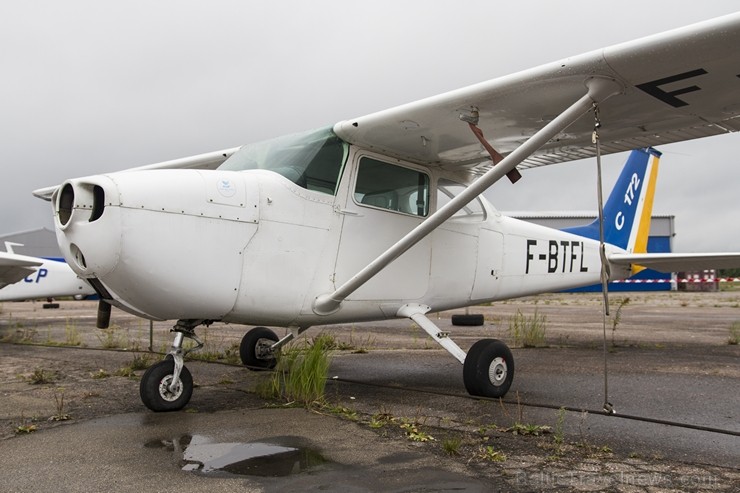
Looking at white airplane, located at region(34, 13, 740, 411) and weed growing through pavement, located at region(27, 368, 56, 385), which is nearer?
white airplane, located at region(34, 13, 740, 411)

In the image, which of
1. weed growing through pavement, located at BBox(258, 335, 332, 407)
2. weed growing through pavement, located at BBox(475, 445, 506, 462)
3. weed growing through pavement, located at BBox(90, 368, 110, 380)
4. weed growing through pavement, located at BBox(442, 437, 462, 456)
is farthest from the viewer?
weed growing through pavement, located at BBox(90, 368, 110, 380)

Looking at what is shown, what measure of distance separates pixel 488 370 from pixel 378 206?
6.17 feet

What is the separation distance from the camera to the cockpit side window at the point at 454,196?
6.47 meters

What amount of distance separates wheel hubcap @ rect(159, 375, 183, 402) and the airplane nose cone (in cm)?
105

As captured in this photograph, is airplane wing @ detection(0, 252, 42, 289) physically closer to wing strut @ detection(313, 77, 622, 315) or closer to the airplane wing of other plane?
the airplane wing of other plane

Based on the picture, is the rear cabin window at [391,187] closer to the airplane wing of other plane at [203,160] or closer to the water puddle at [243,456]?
the airplane wing of other plane at [203,160]

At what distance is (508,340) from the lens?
1034cm

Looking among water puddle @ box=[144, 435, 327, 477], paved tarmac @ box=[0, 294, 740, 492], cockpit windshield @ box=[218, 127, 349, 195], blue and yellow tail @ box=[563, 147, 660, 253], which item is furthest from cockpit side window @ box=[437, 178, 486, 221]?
blue and yellow tail @ box=[563, 147, 660, 253]

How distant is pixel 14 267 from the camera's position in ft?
41.2

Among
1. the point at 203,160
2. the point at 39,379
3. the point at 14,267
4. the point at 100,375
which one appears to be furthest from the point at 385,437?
the point at 14,267

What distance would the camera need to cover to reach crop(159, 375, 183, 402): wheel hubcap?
4537mm

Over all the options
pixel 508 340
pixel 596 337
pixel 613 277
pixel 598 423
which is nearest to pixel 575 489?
pixel 598 423

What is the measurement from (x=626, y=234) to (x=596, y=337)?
2.05m

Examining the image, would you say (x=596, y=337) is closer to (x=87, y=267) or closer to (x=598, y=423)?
(x=598, y=423)
